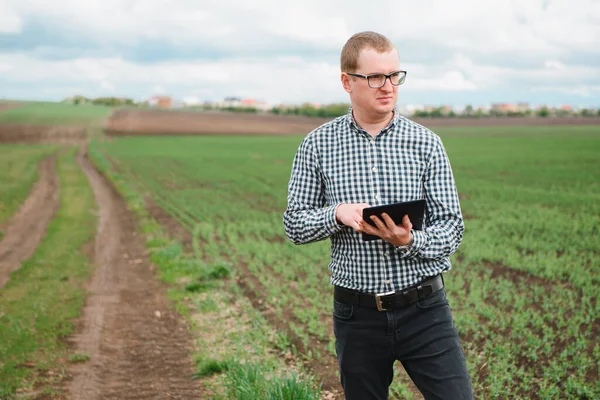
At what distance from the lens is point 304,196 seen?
3.23 m

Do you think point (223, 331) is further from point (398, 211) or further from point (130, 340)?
point (398, 211)

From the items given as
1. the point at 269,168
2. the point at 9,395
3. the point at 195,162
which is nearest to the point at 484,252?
the point at 9,395

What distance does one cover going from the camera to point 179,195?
23625 millimetres

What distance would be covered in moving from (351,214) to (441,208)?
0.47 m

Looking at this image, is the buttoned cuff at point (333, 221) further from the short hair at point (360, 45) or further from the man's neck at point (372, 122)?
the short hair at point (360, 45)

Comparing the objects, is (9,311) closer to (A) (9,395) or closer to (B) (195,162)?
(A) (9,395)

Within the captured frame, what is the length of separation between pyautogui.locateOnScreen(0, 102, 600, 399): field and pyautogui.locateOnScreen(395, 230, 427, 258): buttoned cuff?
1.95 metres

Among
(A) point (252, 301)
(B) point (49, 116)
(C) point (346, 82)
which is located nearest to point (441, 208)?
(C) point (346, 82)

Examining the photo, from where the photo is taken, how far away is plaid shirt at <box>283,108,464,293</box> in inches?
121

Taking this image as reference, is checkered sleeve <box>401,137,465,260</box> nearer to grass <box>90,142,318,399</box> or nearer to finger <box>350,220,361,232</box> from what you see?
finger <box>350,220,361,232</box>

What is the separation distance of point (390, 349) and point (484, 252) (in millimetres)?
8703

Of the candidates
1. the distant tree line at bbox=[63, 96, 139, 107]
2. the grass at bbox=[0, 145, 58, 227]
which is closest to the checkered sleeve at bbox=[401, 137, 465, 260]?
the grass at bbox=[0, 145, 58, 227]

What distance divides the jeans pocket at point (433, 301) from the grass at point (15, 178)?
54.3 feet

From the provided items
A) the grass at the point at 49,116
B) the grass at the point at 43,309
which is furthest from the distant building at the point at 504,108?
the grass at the point at 43,309
